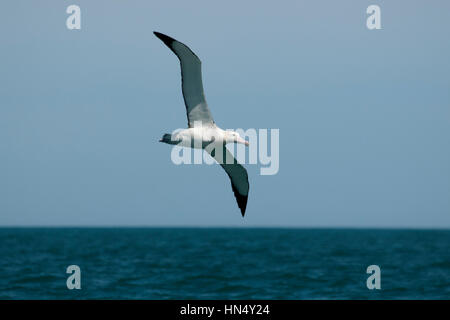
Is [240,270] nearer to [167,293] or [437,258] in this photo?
[167,293]

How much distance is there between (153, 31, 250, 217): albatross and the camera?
21.9 m

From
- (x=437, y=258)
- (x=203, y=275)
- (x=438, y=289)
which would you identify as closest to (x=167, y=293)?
(x=203, y=275)

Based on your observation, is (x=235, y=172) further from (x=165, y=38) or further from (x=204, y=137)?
(x=165, y=38)

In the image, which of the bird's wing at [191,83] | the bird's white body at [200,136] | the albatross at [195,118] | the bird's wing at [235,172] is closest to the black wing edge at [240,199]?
the bird's wing at [235,172]

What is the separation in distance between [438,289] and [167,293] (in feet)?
57.2

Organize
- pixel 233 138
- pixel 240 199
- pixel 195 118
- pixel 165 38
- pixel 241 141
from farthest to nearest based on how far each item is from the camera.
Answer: pixel 240 199 → pixel 241 141 → pixel 233 138 → pixel 195 118 → pixel 165 38

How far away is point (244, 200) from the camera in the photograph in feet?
88.2

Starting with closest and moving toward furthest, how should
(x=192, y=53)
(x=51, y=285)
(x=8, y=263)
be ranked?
(x=192, y=53) → (x=51, y=285) → (x=8, y=263)

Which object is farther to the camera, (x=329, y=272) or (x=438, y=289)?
(x=329, y=272)

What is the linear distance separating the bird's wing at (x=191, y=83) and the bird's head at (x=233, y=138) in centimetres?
82

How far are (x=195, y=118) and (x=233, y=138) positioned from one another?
4.91 feet

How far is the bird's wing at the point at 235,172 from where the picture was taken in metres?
24.7

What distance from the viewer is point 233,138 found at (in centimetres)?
2373

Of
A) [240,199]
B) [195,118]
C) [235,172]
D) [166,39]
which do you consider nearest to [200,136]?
[195,118]
